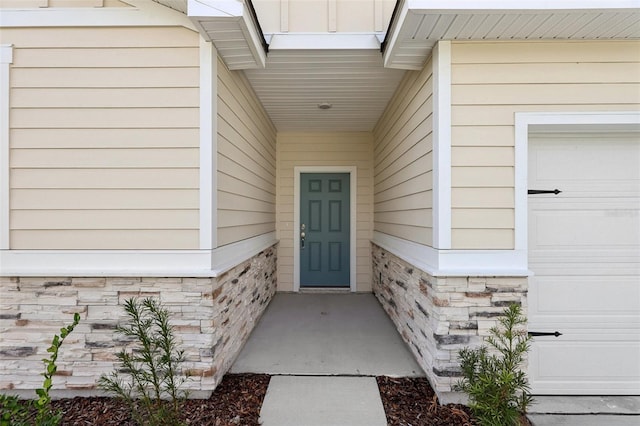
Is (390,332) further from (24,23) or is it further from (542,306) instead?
(24,23)

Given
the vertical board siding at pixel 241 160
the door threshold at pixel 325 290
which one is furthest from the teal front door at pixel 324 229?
the vertical board siding at pixel 241 160

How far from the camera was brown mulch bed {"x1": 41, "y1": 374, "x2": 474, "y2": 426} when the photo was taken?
6.53 feet

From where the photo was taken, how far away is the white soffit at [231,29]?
6.39 feet

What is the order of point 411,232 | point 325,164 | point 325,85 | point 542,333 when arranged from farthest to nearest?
1. point 325,164
2. point 325,85
3. point 411,232
4. point 542,333

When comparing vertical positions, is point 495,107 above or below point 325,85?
below

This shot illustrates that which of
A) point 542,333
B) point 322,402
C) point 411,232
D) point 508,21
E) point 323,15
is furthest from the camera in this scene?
point 411,232

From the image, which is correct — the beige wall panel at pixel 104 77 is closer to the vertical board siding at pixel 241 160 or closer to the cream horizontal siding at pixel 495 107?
the vertical board siding at pixel 241 160

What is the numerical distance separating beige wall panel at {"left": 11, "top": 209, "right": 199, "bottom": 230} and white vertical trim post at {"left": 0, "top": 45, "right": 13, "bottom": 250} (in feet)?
0.24

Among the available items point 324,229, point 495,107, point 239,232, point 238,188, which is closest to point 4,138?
point 238,188

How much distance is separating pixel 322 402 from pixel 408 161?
6.76ft

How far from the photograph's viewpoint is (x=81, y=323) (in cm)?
223

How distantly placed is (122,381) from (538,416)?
2.84 metres

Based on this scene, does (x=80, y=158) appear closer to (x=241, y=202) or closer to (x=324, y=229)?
(x=241, y=202)

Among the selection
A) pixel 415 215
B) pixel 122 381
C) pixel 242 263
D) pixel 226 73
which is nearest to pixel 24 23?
pixel 226 73
